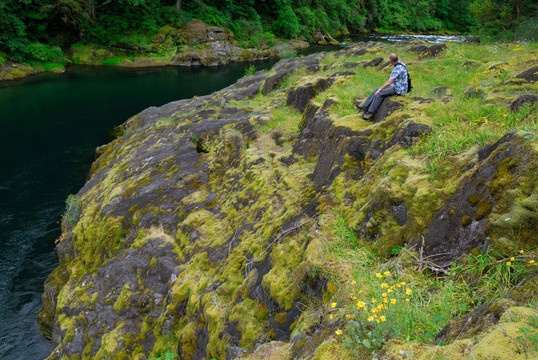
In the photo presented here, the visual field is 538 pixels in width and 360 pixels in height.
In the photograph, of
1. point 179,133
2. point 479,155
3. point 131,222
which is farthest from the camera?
point 179,133

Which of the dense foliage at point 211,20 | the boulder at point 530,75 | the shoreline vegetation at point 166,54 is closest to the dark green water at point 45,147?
the shoreline vegetation at point 166,54

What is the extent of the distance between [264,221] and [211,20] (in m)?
43.5

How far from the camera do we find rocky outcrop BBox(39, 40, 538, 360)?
4.05m

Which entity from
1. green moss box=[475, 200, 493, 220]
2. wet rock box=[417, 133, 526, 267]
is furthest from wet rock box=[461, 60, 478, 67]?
green moss box=[475, 200, 493, 220]

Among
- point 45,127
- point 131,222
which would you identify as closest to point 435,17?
point 45,127

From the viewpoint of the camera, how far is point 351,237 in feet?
→ 17.1

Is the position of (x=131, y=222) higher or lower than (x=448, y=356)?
lower

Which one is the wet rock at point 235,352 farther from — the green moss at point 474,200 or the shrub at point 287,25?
the shrub at point 287,25

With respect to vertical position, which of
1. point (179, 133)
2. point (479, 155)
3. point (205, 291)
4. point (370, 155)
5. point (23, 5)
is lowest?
point (205, 291)

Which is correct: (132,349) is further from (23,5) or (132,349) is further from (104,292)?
(23,5)

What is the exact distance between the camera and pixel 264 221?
7117 mm

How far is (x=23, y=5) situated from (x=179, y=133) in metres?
33.4

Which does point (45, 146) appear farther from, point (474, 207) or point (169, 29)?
point (169, 29)

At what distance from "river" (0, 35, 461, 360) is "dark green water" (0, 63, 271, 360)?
0.08 ft
